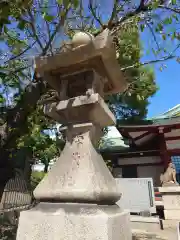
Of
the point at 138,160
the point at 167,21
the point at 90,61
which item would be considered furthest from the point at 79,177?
the point at 138,160

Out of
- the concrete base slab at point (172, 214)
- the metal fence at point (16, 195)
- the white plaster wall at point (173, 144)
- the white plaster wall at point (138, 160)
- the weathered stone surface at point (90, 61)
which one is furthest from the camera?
the white plaster wall at point (138, 160)

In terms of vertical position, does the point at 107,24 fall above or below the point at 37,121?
above

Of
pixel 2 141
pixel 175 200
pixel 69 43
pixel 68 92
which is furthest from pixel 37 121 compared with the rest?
pixel 175 200

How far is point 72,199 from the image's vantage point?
1729 mm

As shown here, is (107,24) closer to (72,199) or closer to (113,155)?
(72,199)

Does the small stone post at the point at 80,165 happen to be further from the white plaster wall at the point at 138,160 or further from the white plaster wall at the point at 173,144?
the white plaster wall at the point at 138,160

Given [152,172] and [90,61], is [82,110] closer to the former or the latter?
[90,61]

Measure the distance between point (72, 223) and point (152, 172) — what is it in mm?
10206

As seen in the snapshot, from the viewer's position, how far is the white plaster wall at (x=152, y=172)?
1072 cm

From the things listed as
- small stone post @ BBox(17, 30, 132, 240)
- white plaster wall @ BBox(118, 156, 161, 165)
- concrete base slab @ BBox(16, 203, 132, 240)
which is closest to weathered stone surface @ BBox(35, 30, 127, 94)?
small stone post @ BBox(17, 30, 132, 240)

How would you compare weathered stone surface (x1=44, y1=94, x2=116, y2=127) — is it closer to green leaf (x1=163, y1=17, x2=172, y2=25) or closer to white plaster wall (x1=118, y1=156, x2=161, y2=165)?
green leaf (x1=163, y1=17, x2=172, y2=25)

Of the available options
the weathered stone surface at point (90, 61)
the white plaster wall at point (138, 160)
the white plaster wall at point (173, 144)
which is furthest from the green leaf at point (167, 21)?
the white plaster wall at point (138, 160)

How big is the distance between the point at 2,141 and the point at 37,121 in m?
1.30

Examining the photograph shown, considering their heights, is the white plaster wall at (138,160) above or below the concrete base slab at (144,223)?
above
